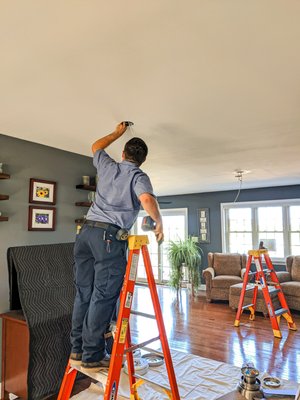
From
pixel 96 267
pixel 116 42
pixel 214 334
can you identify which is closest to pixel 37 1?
pixel 116 42

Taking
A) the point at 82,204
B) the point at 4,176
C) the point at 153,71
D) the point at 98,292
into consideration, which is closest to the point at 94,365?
the point at 98,292

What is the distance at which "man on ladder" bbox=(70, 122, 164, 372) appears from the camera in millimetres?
1597

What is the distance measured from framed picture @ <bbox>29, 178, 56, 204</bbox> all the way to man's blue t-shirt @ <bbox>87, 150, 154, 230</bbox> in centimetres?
151

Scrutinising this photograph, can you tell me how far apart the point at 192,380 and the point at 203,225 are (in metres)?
5.03

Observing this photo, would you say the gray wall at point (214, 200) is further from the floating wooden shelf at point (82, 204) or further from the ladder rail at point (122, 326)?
the ladder rail at point (122, 326)

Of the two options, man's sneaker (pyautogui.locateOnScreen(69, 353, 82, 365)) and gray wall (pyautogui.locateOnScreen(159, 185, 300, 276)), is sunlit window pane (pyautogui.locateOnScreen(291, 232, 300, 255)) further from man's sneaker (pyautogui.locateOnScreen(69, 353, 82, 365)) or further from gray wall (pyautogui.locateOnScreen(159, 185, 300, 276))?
man's sneaker (pyautogui.locateOnScreen(69, 353, 82, 365))

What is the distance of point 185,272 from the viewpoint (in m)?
6.96

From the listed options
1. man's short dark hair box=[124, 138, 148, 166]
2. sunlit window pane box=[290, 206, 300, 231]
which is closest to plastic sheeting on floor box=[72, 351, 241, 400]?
man's short dark hair box=[124, 138, 148, 166]

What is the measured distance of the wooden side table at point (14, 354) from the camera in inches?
96.8

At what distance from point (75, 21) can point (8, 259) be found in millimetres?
2025

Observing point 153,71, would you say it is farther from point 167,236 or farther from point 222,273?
point 167,236

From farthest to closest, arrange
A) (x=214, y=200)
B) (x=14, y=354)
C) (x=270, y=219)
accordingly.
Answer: (x=214, y=200), (x=270, y=219), (x=14, y=354)

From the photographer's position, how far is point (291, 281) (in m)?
5.68

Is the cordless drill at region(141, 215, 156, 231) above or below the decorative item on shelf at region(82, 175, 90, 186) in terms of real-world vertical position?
below
